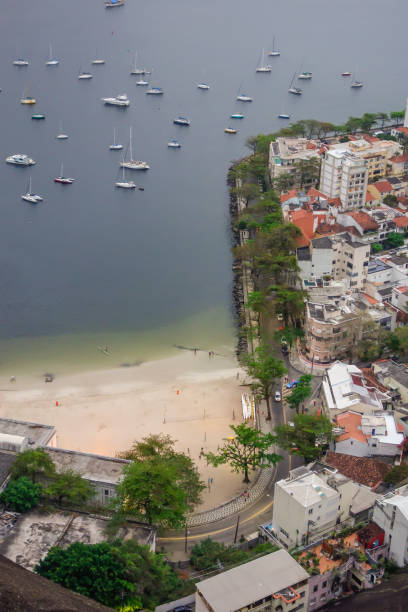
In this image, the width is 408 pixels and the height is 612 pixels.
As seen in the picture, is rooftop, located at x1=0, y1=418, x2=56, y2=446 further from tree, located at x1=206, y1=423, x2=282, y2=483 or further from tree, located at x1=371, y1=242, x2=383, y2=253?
tree, located at x1=371, y1=242, x2=383, y2=253

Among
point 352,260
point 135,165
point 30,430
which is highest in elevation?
point 352,260

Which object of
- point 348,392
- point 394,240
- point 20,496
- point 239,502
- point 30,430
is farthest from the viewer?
point 394,240

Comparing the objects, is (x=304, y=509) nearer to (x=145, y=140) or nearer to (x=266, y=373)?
(x=266, y=373)

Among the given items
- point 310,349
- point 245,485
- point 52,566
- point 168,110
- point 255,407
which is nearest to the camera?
point 52,566

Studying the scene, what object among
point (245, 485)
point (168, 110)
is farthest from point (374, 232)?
point (168, 110)

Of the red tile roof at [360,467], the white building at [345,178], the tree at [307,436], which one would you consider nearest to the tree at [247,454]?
the tree at [307,436]

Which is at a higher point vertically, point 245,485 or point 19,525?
point 19,525

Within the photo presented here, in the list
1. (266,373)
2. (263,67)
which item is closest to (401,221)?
(266,373)

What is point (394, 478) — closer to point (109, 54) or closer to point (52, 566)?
point (52, 566)

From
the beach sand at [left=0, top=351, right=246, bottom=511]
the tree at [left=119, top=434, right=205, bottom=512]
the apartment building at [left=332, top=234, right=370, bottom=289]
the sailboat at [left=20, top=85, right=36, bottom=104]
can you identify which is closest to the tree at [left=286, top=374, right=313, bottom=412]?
the beach sand at [left=0, top=351, right=246, bottom=511]
